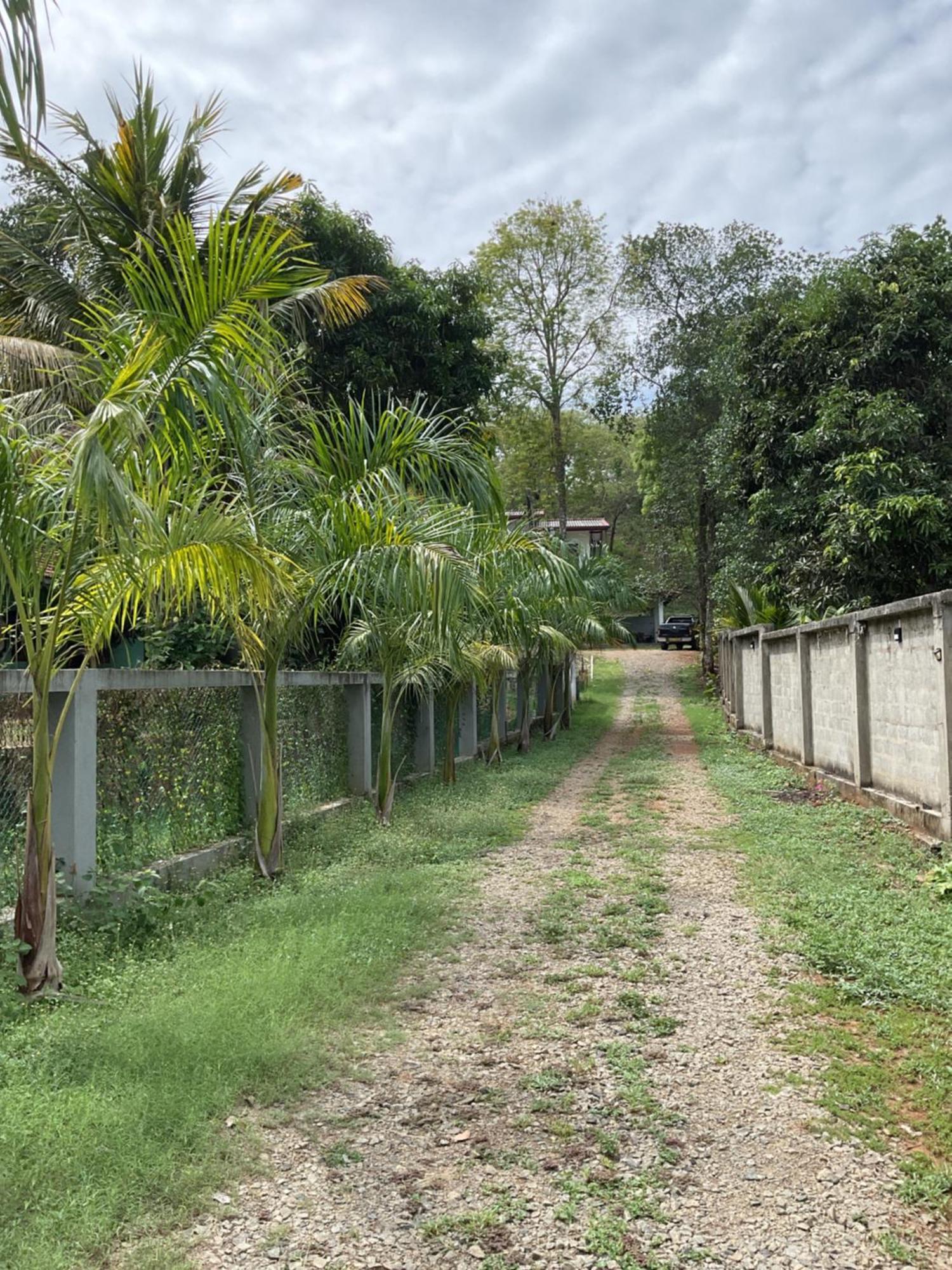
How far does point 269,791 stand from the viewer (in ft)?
21.7

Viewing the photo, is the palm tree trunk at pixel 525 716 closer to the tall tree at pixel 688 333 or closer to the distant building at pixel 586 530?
the tall tree at pixel 688 333

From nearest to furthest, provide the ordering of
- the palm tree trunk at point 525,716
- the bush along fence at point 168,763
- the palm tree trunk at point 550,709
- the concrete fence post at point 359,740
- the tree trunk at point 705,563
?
the bush along fence at point 168,763 < the concrete fence post at point 359,740 < the palm tree trunk at point 525,716 < the palm tree trunk at point 550,709 < the tree trunk at point 705,563

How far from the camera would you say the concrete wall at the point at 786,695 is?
476 inches

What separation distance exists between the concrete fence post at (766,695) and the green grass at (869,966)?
540 cm

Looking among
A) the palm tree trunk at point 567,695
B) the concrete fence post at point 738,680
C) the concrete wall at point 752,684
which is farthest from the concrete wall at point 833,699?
the palm tree trunk at point 567,695

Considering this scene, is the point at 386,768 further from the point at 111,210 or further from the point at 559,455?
the point at 559,455

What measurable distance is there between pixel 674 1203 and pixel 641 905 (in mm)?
3176

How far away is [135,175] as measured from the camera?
1084 centimetres

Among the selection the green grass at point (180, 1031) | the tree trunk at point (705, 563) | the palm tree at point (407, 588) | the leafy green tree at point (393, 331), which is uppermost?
the leafy green tree at point (393, 331)

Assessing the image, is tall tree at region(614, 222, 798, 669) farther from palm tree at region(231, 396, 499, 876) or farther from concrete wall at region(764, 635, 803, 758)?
palm tree at region(231, 396, 499, 876)

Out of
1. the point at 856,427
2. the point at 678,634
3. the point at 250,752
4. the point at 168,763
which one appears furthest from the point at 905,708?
the point at 678,634

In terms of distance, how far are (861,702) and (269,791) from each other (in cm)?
553

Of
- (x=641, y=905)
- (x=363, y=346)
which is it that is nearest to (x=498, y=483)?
(x=641, y=905)

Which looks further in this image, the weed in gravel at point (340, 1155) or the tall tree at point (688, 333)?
the tall tree at point (688, 333)
